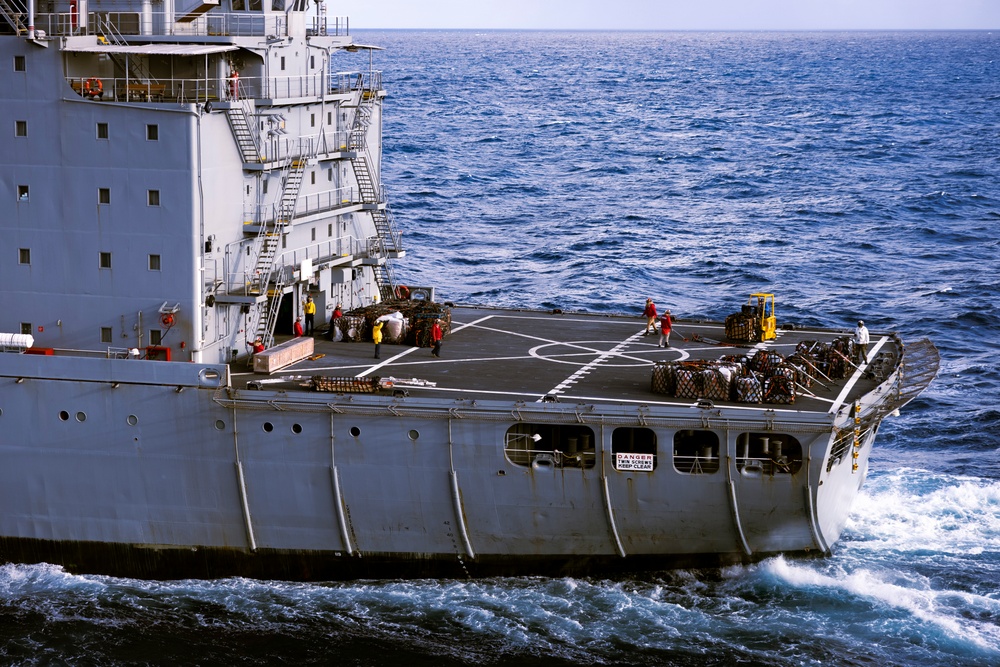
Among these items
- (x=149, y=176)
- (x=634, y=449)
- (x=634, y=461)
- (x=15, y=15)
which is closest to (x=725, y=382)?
(x=634, y=449)

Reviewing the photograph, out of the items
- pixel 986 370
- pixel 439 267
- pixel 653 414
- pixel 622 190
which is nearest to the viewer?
pixel 653 414

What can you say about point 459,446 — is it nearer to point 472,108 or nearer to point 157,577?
point 157,577

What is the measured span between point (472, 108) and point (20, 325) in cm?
14284

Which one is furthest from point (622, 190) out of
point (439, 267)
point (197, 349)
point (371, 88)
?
point (197, 349)

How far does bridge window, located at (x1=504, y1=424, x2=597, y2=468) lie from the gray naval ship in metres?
0.07

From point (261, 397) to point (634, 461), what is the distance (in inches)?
405

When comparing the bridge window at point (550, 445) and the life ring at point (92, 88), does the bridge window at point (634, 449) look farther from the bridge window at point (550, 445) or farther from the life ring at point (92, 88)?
the life ring at point (92, 88)

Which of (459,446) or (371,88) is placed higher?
(371,88)

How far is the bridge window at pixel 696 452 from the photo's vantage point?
3631 cm

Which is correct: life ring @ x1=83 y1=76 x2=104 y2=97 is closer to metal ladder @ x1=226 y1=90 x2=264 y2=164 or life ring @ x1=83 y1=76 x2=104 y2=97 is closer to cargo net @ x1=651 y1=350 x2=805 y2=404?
metal ladder @ x1=226 y1=90 x2=264 y2=164

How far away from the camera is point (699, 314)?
66.5 metres

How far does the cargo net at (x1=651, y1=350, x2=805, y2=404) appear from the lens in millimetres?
38531

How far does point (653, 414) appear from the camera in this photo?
3616 centimetres

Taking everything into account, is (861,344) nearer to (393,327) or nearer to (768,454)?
(768,454)
